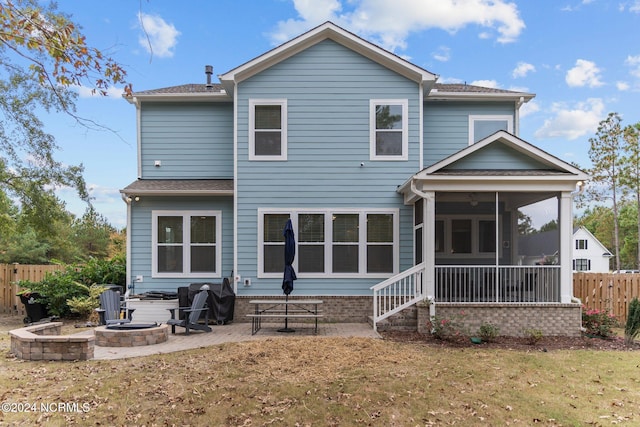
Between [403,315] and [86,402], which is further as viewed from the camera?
[403,315]

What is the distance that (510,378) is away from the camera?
649cm

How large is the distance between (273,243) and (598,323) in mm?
7865

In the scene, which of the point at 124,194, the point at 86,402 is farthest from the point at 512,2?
the point at 86,402

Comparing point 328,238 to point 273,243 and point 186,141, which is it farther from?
point 186,141

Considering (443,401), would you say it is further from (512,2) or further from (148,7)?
(512,2)

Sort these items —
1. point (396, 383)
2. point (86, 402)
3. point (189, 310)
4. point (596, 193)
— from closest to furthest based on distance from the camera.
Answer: point (86, 402) < point (396, 383) < point (189, 310) < point (596, 193)

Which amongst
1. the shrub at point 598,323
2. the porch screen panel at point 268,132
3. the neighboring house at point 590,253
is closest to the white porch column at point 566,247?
the shrub at point 598,323

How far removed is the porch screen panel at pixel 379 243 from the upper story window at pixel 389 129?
1652mm

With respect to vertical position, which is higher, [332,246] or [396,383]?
[332,246]

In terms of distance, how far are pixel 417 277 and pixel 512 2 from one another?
34.1ft

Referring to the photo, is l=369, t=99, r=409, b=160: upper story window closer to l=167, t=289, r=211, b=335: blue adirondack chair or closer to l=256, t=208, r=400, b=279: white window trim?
l=256, t=208, r=400, b=279: white window trim

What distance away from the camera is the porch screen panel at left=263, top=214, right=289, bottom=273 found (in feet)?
37.6

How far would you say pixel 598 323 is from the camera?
382 inches

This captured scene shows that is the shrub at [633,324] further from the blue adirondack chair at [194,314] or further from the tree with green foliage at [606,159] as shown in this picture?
the tree with green foliage at [606,159]
